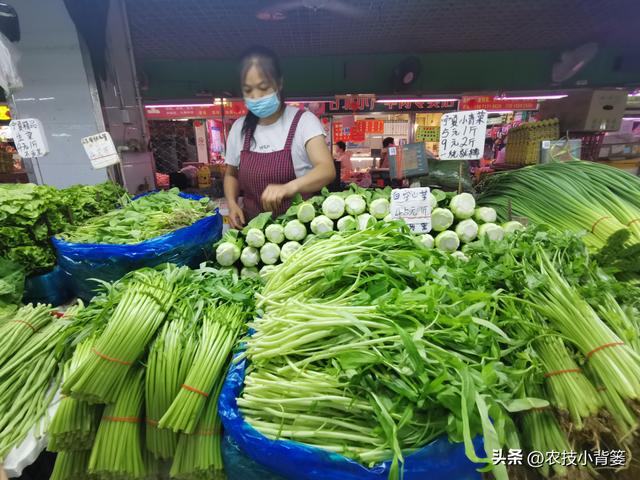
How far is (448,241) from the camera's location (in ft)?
5.55

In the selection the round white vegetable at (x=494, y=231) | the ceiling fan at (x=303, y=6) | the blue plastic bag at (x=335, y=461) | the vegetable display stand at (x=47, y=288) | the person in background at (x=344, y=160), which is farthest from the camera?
the person in background at (x=344, y=160)

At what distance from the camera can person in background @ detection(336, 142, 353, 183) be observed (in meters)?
6.63

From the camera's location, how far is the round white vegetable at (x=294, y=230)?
1790 mm

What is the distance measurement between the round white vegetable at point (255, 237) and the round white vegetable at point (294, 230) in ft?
0.47

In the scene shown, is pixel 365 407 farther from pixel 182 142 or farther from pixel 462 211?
pixel 182 142

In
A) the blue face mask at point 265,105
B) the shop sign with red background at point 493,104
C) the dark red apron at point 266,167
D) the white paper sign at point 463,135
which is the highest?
the shop sign with red background at point 493,104

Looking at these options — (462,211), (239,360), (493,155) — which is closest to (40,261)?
(239,360)

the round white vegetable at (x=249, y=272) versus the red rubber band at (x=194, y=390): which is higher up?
the round white vegetable at (x=249, y=272)

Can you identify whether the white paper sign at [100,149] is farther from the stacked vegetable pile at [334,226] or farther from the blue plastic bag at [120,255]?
the stacked vegetable pile at [334,226]

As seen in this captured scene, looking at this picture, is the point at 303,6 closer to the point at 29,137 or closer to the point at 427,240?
the point at 29,137

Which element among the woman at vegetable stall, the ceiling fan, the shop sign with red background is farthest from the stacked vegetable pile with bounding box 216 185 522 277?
the shop sign with red background

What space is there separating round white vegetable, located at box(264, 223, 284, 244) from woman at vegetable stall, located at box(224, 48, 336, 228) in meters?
0.30

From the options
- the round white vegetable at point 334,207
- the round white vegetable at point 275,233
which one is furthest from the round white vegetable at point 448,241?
the round white vegetable at point 275,233

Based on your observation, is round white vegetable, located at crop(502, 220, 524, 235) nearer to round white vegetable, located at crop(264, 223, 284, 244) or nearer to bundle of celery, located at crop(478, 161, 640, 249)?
bundle of celery, located at crop(478, 161, 640, 249)
